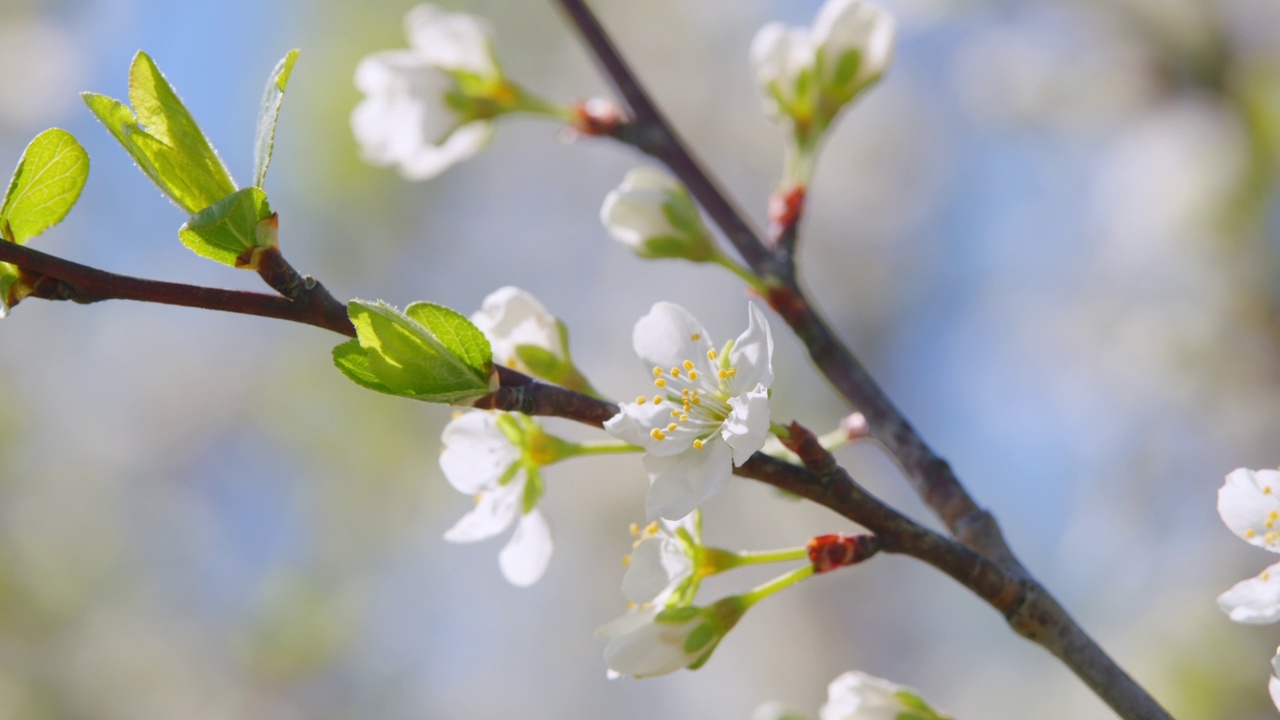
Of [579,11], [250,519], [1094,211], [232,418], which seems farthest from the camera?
[232,418]

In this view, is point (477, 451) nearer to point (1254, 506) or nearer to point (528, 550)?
point (528, 550)

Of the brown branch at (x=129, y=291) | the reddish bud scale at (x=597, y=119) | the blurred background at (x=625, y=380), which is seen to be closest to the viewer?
the brown branch at (x=129, y=291)

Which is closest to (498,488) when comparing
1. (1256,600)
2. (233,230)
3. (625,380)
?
(233,230)

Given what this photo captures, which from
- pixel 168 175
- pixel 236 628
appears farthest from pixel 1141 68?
pixel 236 628

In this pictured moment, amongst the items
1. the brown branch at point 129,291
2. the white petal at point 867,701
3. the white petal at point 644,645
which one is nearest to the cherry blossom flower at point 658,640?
the white petal at point 644,645

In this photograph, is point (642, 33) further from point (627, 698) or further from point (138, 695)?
point (138, 695)

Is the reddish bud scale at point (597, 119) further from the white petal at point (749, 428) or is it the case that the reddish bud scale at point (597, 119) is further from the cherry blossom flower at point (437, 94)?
the white petal at point (749, 428)
